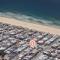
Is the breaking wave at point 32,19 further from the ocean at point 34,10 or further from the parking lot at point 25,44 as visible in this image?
the parking lot at point 25,44

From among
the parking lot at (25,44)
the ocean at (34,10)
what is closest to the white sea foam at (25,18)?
the ocean at (34,10)

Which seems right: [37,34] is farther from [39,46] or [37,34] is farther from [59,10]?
[59,10]

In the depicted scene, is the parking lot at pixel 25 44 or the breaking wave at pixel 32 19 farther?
the breaking wave at pixel 32 19

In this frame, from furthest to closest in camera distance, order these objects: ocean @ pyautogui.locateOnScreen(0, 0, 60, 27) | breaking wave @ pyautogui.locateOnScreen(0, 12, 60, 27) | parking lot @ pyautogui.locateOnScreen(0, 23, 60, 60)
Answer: ocean @ pyautogui.locateOnScreen(0, 0, 60, 27)
breaking wave @ pyautogui.locateOnScreen(0, 12, 60, 27)
parking lot @ pyautogui.locateOnScreen(0, 23, 60, 60)

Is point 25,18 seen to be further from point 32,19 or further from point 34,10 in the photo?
point 34,10

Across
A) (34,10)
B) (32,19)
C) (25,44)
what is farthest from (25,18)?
(25,44)

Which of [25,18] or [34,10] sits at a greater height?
[34,10]

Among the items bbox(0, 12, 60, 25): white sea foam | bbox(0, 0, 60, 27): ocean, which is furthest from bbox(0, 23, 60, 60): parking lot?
bbox(0, 0, 60, 27): ocean

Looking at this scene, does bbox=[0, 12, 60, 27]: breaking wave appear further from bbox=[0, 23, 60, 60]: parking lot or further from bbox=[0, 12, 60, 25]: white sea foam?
bbox=[0, 23, 60, 60]: parking lot
